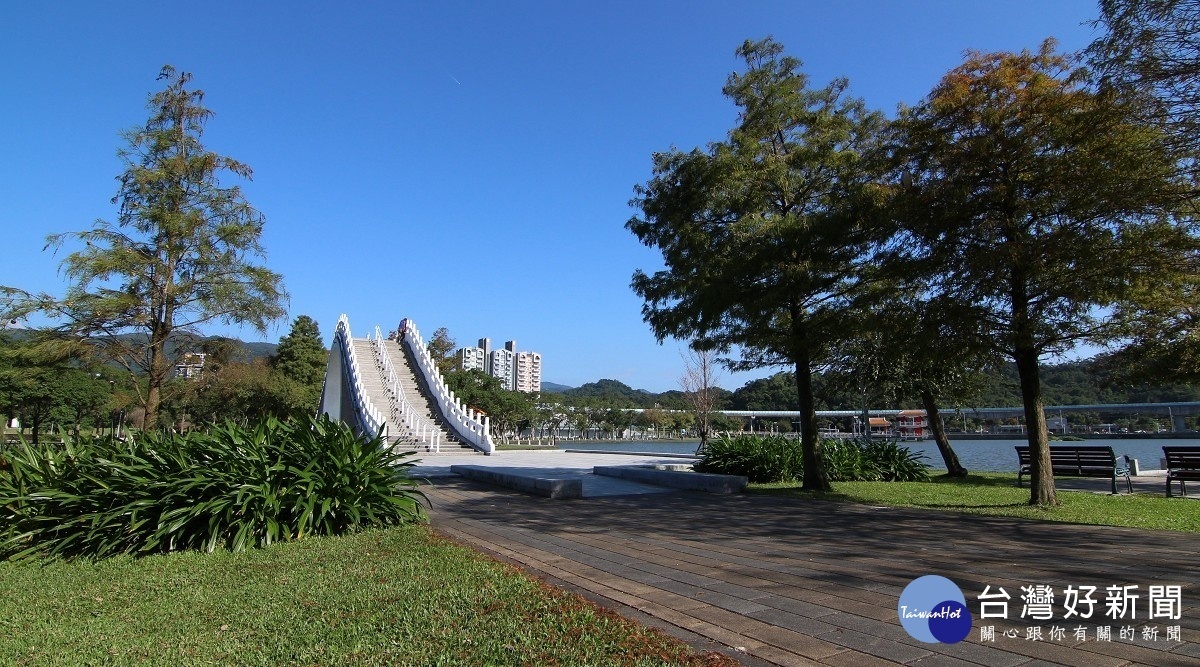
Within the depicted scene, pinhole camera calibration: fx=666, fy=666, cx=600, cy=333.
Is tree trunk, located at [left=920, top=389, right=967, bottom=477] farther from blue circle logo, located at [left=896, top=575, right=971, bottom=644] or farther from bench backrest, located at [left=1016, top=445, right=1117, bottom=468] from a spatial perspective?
blue circle logo, located at [left=896, top=575, right=971, bottom=644]

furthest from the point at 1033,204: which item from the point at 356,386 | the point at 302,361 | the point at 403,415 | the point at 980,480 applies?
the point at 302,361

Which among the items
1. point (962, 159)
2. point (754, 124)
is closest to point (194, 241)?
point (754, 124)

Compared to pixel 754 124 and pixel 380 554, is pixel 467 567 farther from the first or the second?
pixel 754 124

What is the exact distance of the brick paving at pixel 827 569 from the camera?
3426 mm

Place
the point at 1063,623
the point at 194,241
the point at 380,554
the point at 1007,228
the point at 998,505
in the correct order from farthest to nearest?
the point at 194,241 < the point at 998,505 < the point at 1007,228 < the point at 380,554 < the point at 1063,623

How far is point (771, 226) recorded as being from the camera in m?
10.0

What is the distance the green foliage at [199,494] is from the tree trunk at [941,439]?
13.1m

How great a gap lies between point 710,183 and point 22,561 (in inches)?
392

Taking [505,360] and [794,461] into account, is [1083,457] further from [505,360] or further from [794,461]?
[505,360]

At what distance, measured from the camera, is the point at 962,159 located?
345 inches

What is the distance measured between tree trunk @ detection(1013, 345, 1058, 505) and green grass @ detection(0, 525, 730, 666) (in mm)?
7863

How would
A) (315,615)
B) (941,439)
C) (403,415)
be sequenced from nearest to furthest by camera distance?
(315,615) → (941,439) → (403,415)

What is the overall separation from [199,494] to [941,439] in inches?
610

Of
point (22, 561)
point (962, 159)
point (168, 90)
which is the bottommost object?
point (22, 561)
